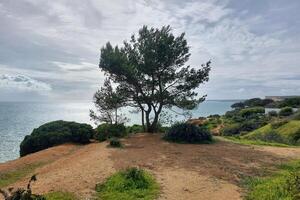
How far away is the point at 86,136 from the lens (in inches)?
973

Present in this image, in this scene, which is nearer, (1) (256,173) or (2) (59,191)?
(2) (59,191)

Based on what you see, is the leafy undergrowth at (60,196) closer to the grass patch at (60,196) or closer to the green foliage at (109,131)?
the grass patch at (60,196)

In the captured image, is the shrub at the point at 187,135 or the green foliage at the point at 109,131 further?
the green foliage at the point at 109,131

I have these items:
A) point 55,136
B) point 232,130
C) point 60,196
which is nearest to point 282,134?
point 232,130

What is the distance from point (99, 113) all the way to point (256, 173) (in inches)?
646

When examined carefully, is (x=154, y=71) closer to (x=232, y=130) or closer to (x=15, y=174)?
(x=15, y=174)

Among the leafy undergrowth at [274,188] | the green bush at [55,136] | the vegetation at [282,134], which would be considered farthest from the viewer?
the vegetation at [282,134]

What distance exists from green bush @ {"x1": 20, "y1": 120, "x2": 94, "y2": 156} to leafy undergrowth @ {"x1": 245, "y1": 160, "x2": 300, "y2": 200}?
15785 mm

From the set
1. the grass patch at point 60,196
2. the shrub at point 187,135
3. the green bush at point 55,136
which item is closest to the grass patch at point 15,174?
the grass patch at point 60,196

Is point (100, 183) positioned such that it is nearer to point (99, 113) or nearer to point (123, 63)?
point (123, 63)

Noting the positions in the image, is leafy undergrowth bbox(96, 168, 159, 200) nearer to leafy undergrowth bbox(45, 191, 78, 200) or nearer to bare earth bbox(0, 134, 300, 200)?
bare earth bbox(0, 134, 300, 200)

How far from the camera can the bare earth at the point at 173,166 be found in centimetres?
980

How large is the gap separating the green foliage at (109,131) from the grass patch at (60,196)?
14.5 metres

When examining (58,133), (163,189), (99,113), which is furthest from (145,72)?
(163,189)
